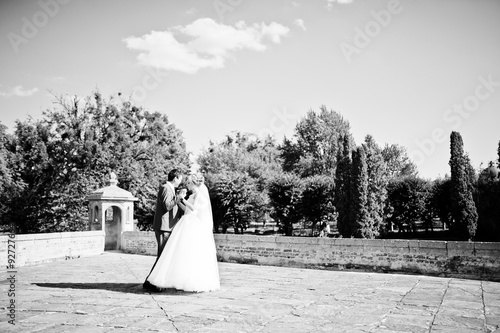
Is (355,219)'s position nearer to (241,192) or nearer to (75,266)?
(241,192)

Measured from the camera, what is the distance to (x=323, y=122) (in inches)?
1900

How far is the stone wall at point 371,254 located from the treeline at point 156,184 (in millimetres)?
12775

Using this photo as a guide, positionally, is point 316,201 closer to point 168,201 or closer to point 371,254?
point 371,254

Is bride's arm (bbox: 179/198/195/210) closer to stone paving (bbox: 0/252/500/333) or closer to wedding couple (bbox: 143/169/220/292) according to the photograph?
wedding couple (bbox: 143/169/220/292)

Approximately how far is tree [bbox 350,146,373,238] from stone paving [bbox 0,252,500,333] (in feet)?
46.8

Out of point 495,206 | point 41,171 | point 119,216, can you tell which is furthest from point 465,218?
point 41,171

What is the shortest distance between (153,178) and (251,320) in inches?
915

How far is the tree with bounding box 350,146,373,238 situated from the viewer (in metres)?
A: 22.5

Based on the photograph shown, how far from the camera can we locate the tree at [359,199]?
2252cm

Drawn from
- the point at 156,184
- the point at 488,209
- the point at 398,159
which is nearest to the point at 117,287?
the point at 156,184

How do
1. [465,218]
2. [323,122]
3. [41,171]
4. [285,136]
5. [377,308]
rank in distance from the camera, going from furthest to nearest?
[285,136], [323,122], [41,171], [465,218], [377,308]

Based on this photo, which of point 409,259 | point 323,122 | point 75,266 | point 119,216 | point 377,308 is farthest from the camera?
point 323,122

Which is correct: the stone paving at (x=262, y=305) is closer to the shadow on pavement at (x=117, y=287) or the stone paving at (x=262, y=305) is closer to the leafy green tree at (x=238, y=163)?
the shadow on pavement at (x=117, y=287)

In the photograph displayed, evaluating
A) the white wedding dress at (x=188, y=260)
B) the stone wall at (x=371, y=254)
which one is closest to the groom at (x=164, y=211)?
the white wedding dress at (x=188, y=260)
